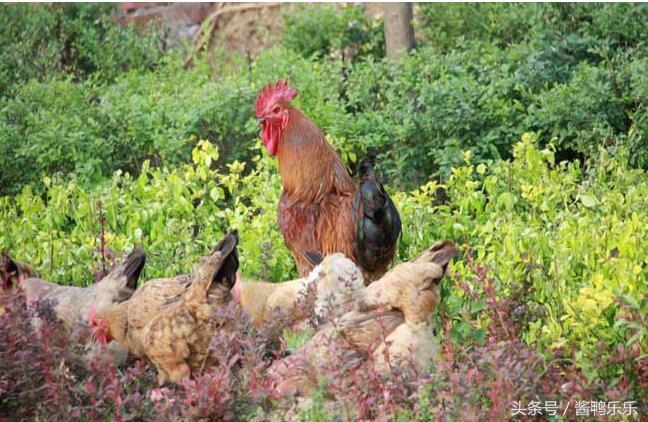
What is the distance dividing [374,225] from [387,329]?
1.03 meters

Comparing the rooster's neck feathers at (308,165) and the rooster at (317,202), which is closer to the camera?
the rooster at (317,202)

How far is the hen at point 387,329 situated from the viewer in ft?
15.9

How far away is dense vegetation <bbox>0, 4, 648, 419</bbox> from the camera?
5.17 metres

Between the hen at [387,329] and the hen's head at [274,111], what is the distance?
5.40ft

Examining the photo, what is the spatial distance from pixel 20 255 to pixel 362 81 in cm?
322

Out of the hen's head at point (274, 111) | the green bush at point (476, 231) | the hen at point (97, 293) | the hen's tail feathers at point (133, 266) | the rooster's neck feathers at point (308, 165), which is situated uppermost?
the hen's head at point (274, 111)

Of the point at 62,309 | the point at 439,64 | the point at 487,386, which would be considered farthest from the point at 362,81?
the point at 487,386

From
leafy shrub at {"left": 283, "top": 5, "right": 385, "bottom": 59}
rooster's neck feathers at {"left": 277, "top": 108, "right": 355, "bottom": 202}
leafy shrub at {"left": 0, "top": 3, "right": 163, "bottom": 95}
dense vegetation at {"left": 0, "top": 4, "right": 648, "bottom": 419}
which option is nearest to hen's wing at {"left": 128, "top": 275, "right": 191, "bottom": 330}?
dense vegetation at {"left": 0, "top": 4, "right": 648, "bottom": 419}

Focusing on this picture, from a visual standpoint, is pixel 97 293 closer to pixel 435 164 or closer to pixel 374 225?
pixel 374 225

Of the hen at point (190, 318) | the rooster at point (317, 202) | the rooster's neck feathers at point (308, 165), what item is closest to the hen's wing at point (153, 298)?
the hen at point (190, 318)

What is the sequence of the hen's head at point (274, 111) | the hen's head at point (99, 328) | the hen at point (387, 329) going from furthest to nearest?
the hen's head at point (274, 111), the hen's head at point (99, 328), the hen at point (387, 329)

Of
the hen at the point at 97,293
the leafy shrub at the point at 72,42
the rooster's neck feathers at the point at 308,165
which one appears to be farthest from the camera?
the leafy shrub at the point at 72,42

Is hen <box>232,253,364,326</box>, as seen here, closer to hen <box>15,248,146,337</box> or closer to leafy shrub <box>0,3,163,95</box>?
hen <box>15,248,146,337</box>

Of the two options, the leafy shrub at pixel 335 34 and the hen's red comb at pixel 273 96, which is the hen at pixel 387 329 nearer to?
the hen's red comb at pixel 273 96
